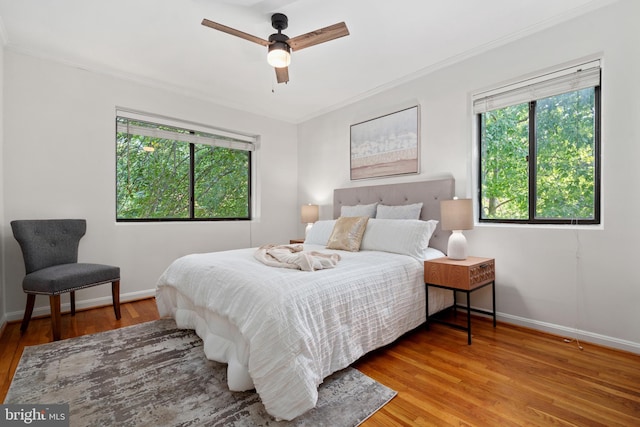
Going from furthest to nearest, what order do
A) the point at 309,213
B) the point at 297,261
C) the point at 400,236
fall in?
the point at 309,213
the point at 400,236
the point at 297,261

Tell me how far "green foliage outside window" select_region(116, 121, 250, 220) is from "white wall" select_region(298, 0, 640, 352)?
8.81ft

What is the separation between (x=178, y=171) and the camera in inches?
158

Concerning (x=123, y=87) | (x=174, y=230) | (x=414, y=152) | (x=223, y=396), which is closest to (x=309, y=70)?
(x=414, y=152)

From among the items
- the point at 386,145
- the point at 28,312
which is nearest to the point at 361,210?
the point at 386,145

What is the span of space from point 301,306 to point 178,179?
3.11 meters

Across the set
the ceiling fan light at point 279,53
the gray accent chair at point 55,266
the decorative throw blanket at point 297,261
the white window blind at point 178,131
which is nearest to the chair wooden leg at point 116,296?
the gray accent chair at point 55,266

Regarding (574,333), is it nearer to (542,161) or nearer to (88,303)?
(542,161)

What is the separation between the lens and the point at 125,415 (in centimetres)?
151

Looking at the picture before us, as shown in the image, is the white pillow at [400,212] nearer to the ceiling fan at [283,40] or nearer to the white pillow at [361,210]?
the white pillow at [361,210]

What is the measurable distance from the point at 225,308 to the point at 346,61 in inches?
103

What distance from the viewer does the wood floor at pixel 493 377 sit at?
151 centimetres

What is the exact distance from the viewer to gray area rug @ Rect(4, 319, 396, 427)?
150cm

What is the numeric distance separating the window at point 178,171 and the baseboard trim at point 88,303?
0.89 metres

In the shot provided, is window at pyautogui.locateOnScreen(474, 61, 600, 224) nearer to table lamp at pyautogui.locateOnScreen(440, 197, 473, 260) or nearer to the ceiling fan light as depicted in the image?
table lamp at pyautogui.locateOnScreen(440, 197, 473, 260)
